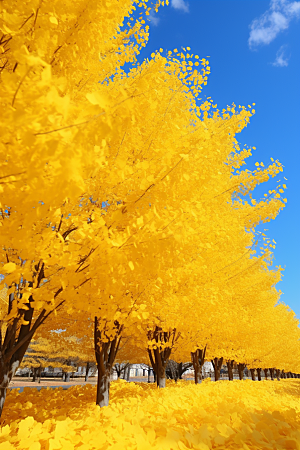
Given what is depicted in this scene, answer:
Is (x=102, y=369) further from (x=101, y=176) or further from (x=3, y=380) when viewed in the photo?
(x=101, y=176)

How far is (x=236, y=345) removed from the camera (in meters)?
11.5

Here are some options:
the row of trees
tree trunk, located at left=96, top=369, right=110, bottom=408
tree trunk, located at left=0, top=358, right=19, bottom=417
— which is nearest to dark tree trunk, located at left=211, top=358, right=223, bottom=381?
the row of trees

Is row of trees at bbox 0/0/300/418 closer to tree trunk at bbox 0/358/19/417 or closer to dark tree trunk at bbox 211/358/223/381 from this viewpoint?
tree trunk at bbox 0/358/19/417

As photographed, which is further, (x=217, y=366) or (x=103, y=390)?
(x=217, y=366)

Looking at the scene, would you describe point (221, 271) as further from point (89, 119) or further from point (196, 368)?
point (196, 368)

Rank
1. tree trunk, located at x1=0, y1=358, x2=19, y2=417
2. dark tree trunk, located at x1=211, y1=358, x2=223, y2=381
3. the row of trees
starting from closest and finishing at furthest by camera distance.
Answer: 1. the row of trees
2. tree trunk, located at x1=0, y1=358, x2=19, y2=417
3. dark tree trunk, located at x1=211, y1=358, x2=223, y2=381

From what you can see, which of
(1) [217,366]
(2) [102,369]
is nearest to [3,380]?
(2) [102,369]

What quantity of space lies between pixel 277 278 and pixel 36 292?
7951 mm

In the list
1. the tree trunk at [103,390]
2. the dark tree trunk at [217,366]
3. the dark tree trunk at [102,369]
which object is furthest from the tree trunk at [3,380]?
the dark tree trunk at [217,366]

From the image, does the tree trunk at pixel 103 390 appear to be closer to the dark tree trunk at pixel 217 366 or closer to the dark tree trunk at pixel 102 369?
the dark tree trunk at pixel 102 369

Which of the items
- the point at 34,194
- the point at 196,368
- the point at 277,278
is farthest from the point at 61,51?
the point at 196,368

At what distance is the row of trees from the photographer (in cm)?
109

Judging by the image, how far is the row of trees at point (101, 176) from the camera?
1.09 meters

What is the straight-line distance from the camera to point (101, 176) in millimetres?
2654
